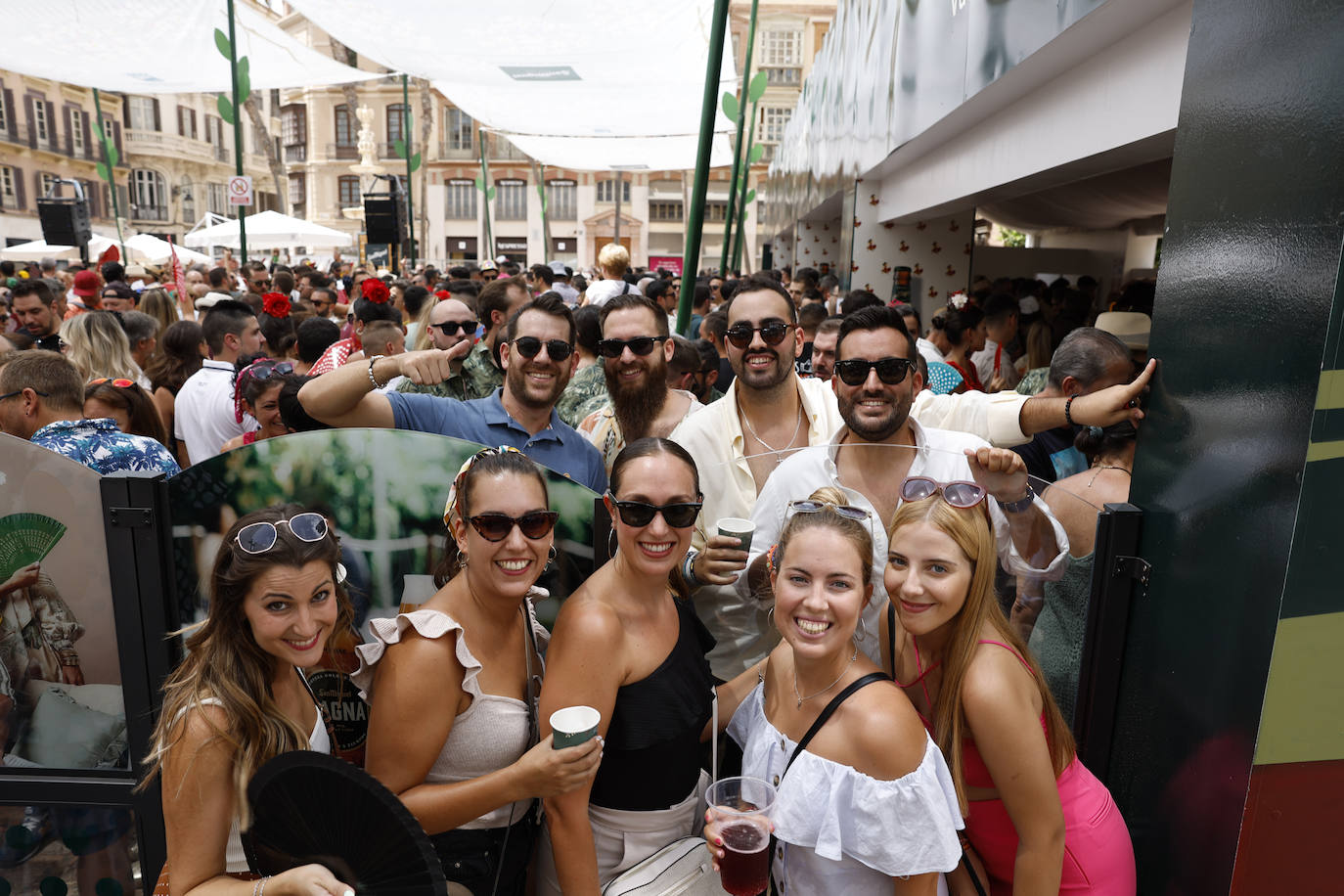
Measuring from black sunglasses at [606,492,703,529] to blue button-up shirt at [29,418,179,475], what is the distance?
93.1 inches

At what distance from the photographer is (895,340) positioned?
275 cm

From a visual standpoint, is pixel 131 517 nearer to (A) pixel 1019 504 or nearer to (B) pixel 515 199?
(A) pixel 1019 504

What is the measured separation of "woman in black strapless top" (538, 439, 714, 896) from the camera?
207 cm

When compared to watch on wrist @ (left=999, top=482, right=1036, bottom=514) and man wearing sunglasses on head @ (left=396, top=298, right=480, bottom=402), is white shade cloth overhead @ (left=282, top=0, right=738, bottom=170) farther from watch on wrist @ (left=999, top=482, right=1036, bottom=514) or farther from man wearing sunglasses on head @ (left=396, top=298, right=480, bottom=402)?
watch on wrist @ (left=999, top=482, right=1036, bottom=514)

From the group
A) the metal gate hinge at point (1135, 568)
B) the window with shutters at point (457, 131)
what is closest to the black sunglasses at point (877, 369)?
the metal gate hinge at point (1135, 568)

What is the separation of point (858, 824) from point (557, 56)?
Answer: 974cm

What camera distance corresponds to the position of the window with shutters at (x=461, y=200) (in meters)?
52.8

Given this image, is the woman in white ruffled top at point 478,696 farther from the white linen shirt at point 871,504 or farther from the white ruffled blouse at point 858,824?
the white linen shirt at point 871,504

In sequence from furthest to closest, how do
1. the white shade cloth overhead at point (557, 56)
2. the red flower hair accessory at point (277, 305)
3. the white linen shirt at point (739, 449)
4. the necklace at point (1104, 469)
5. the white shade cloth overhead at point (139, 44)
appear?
the white shade cloth overhead at point (139, 44) < the white shade cloth overhead at point (557, 56) < the red flower hair accessory at point (277, 305) < the necklace at point (1104, 469) < the white linen shirt at point (739, 449)

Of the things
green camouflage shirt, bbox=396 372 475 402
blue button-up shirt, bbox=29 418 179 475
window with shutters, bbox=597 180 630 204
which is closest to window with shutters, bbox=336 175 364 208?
window with shutters, bbox=597 180 630 204

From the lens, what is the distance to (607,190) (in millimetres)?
53844

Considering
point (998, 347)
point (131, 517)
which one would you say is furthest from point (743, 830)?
point (998, 347)

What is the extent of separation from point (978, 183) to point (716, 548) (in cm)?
521

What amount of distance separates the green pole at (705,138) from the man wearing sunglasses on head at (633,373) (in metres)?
1.42
